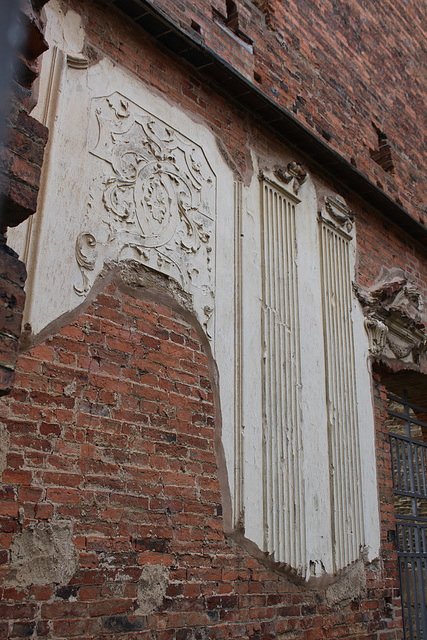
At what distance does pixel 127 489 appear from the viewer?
3.23 meters

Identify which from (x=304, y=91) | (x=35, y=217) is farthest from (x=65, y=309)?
(x=304, y=91)

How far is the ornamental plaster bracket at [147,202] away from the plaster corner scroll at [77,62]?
0.20 metres

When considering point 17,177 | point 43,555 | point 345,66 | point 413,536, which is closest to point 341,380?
point 413,536

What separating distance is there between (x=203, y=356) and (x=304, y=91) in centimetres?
311

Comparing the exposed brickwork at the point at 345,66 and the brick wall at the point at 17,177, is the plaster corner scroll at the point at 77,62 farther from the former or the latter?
the brick wall at the point at 17,177

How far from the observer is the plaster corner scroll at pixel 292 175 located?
5.00m

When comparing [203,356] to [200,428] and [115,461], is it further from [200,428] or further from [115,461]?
[115,461]

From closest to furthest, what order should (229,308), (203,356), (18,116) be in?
(18,116) → (203,356) → (229,308)

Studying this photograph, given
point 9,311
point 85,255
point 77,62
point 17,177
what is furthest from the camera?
point 77,62

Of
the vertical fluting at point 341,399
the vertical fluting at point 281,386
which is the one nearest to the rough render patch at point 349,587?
the vertical fluting at point 341,399

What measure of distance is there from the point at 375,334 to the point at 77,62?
3443 mm

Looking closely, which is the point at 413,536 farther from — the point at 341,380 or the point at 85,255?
the point at 85,255

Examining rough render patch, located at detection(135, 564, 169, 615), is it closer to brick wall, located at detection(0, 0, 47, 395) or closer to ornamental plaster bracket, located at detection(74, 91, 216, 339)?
ornamental plaster bracket, located at detection(74, 91, 216, 339)

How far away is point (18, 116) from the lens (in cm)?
212
